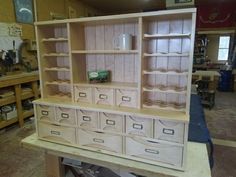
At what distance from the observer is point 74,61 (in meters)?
1.71

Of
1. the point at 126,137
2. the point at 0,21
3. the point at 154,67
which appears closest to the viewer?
the point at 126,137

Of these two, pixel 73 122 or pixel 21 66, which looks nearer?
pixel 73 122

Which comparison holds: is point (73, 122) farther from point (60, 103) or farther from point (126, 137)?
point (126, 137)

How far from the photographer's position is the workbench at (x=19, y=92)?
312 cm

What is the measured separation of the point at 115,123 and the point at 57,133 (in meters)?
0.59

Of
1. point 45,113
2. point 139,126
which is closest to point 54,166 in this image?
point 45,113

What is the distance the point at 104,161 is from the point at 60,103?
2.06ft

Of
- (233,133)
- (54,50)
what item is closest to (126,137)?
(54,50)

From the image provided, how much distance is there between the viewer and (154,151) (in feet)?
4.71

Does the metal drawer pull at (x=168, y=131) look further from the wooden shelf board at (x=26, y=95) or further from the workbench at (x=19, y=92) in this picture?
the wooden shelf board at (x=26, y=95)

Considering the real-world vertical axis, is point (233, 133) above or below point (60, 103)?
below

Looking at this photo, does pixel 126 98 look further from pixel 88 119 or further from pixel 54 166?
pixel 54 166

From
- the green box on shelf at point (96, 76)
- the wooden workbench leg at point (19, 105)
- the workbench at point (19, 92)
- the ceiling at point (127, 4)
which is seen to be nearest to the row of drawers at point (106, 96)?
the green box on shelf at point (96, 76)

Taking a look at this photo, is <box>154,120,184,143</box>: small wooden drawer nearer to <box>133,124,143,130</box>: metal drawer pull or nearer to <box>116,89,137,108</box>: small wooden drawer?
<box>133,124,143,130</box>: metal drawer pull
